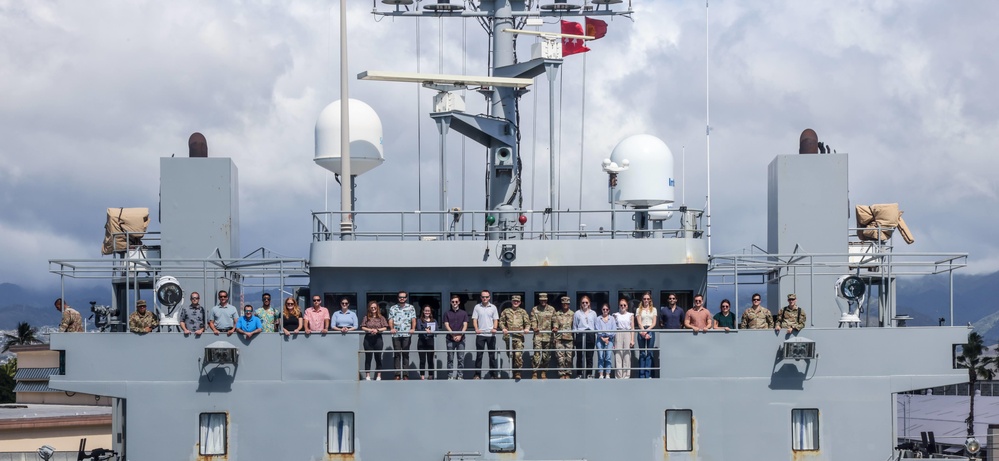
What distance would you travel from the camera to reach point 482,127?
83.4 ft

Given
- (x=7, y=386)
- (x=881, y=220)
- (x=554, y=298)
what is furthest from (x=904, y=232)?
(x=7, y=386)

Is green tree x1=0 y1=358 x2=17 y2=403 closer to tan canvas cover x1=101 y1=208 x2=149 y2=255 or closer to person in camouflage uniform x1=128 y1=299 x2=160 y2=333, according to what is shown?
tan canvas cover x1=101 y1=208 x2=149 y2=255

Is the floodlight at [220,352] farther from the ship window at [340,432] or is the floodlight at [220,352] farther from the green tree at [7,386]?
the green tree at [7,386]

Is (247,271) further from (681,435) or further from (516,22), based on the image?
(681,435)

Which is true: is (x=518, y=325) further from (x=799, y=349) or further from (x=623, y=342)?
(x=799, y=349)

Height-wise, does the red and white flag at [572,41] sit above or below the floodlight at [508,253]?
above

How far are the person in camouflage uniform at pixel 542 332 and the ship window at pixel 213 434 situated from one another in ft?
16.4

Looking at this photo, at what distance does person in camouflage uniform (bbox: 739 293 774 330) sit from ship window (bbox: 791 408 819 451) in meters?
1.47

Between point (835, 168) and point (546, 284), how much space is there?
237 inches

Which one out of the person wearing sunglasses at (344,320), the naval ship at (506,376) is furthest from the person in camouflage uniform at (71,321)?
the person wearing sunglasses at (344,320)

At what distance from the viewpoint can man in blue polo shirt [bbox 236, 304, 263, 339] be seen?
2108cm

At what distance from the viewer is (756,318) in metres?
21.6

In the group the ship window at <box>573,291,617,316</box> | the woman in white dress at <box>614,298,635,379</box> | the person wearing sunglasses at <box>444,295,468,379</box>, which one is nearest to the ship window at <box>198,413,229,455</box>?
the person wearing sunglasses at <box>444,295,468,379</box>

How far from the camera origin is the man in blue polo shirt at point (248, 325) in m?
21.1
